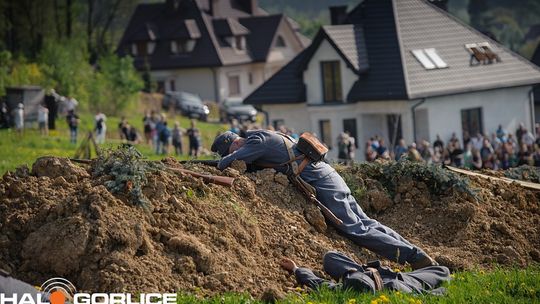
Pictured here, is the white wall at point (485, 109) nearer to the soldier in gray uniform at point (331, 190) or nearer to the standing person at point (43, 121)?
the standing person at point (43, 121)

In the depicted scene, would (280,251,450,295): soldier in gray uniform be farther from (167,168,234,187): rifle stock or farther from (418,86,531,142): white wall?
(418,86,531,142): white wall

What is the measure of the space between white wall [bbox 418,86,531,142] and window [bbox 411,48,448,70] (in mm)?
1329

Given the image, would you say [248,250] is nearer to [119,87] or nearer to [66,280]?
[66,280]

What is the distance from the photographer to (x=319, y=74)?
48.2 meters

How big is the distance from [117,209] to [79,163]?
6.86 feet

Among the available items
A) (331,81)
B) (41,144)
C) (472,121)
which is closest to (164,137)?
(41,144)

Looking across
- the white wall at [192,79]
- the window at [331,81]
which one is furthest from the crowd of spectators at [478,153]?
the white wall at [192,79]

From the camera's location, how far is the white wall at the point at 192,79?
80.3m

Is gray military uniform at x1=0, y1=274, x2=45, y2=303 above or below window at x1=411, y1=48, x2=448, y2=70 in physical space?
below

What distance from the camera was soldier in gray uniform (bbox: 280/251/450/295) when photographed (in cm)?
1223

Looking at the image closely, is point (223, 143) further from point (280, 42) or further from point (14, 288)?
point (280, 42)

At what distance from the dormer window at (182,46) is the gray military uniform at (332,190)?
67014 mm

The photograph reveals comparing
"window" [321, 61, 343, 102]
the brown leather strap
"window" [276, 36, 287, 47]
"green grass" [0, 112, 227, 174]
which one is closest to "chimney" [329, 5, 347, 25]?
"window" [321, 61, 343, 102]

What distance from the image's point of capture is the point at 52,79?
6066cm
